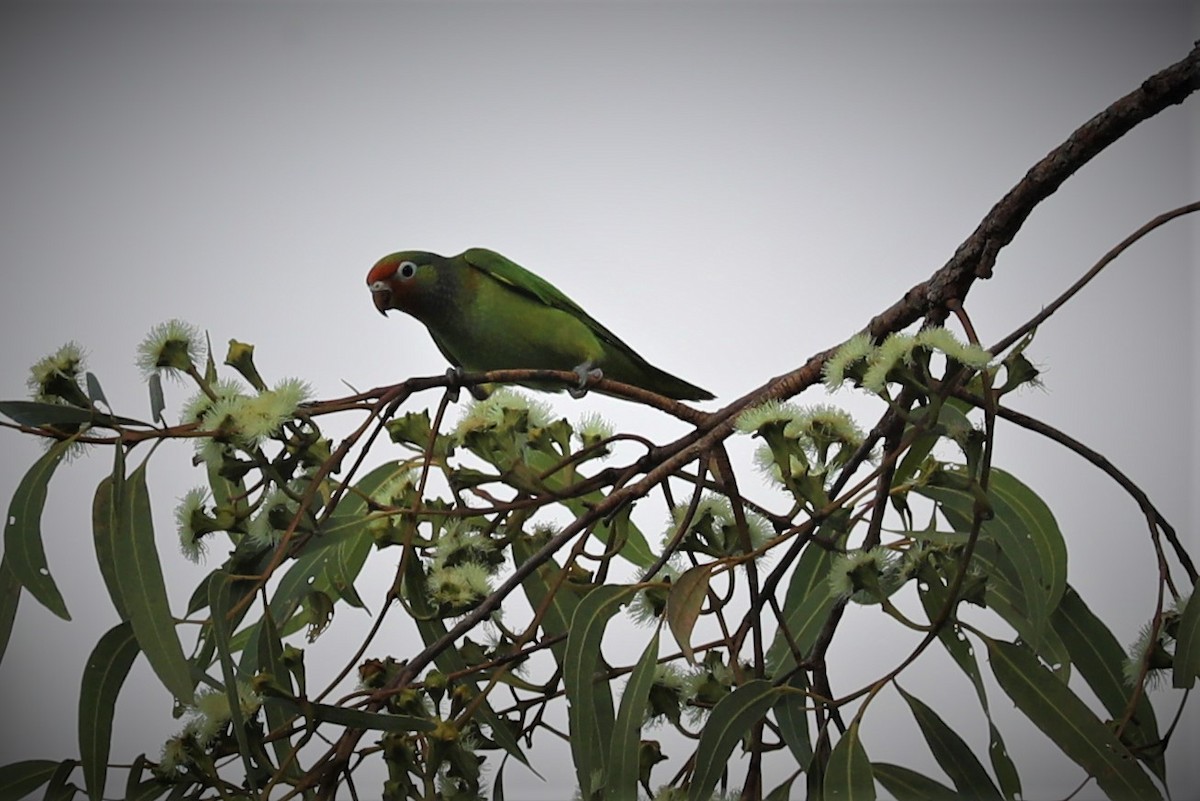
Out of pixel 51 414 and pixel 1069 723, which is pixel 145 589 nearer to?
pixel 51 414

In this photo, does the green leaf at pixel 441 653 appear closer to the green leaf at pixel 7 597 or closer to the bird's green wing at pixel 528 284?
the green leaf at pixel 7 597

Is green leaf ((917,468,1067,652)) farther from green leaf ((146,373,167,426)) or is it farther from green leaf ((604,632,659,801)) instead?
green leaf ((146,373,167,426))

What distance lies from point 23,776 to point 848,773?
0.53 m

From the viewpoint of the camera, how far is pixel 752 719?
0.54 metres

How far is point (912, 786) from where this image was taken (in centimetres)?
64

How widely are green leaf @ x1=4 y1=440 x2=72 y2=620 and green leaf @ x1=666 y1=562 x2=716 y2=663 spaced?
0.35m

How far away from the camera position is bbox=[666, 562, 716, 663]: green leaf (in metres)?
0.53

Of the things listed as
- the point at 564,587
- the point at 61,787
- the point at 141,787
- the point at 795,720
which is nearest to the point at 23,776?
the point at 61,787

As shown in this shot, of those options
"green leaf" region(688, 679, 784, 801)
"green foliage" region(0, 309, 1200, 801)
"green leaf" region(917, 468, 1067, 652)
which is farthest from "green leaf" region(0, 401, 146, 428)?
"green leaf" region(917, 468, 1067, 652)

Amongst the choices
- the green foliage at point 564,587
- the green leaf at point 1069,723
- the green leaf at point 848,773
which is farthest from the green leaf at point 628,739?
the green leaf at point 1069,723

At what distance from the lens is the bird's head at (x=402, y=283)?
1.04 meters

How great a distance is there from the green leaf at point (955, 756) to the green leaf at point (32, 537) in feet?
1.69

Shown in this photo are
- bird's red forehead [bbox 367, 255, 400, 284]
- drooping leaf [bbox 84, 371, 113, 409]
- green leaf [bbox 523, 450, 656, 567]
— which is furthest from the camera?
bird's red forehead [bbox 367, 255, 400, 284]

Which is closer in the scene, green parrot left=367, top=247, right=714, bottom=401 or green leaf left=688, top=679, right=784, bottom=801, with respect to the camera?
green leaf left=688, top=679, right=784, bottom=801
